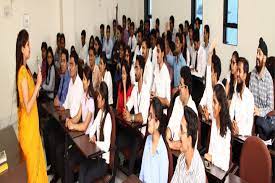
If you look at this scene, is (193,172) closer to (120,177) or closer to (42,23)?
(120,177)

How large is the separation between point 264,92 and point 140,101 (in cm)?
140

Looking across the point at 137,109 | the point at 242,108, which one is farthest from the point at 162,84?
the point at 242,108

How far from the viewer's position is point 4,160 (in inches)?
135

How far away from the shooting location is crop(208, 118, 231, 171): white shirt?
315 cm

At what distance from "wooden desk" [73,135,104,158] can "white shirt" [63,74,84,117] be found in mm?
747

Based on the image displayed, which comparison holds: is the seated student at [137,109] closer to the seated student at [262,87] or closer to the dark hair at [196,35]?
the seated student at [262,87]

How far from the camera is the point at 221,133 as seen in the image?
10.5 feet

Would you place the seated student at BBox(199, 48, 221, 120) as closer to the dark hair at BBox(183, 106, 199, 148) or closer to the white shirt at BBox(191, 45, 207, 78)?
the dark hair at BBox(183, 106, 199, 148)

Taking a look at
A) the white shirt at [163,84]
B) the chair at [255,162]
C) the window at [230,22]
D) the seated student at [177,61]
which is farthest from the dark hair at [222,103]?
the window at [230,22]

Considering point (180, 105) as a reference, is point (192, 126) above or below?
above

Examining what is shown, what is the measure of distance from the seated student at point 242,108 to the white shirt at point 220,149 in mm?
493

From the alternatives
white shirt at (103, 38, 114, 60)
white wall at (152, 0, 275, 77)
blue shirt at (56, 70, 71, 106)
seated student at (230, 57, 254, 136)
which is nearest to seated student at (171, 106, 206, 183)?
seated student at (230, 57, 254, 136)

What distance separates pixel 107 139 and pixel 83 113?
683mm

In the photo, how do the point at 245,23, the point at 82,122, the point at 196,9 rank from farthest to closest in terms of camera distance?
the point at 196,9 → the point at 245,23 → the point at 82,122
